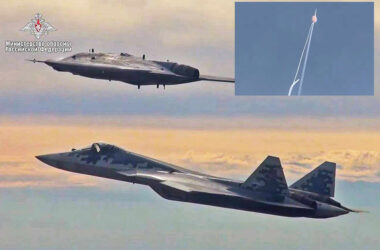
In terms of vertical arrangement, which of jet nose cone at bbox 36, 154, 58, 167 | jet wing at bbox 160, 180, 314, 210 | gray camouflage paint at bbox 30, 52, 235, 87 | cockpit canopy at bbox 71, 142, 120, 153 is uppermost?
gray camouflage paint at bbox 30, 52, 235, 87

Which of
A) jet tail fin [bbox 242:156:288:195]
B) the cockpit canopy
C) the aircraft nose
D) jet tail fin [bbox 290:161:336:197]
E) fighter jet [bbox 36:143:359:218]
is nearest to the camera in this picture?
jet tail fin [bbox 242:156:288:195]

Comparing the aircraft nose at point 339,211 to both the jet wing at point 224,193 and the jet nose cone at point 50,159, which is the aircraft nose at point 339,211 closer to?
the jet wing at point 224,193

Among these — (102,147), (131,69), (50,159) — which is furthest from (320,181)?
(50,159)

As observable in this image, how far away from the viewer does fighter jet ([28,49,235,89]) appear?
122 metres

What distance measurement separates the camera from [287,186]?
121 metres

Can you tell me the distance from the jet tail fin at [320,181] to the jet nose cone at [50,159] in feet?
60.5

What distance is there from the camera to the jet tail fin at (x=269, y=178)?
121 metres

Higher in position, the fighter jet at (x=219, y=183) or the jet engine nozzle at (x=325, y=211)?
the fighter jet at (x=219, y=183)

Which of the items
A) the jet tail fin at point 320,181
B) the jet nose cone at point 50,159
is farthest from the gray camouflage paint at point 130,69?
the jet tail fin at point 320,181

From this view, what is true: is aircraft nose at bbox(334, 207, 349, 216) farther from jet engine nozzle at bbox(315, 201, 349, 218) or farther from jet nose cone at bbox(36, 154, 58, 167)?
jet nose cone at bbox(36, 154, 58, 167)

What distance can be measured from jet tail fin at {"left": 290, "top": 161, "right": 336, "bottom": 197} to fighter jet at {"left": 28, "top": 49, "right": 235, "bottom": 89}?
1098cm

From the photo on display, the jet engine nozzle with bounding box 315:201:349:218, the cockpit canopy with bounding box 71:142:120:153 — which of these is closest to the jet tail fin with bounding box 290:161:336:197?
the jet engine nozzle with bounding box 315:201:349:218

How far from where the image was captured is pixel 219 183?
123 m

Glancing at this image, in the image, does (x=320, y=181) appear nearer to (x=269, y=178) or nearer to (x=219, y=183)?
(x=269, y=178)
